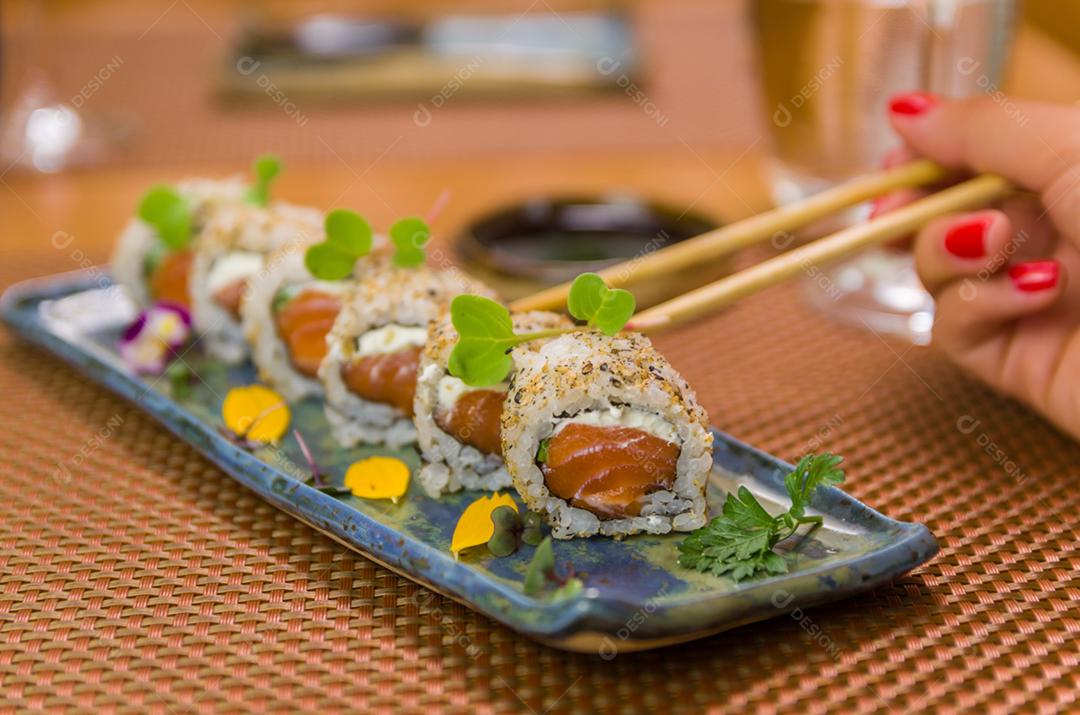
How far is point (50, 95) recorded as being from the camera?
335 centimetres

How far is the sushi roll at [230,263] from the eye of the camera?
6.74 feet

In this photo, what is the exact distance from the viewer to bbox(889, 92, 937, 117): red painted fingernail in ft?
6.17

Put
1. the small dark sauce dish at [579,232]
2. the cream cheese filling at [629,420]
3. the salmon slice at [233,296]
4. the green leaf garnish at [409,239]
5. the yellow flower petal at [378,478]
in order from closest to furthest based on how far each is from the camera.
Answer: the cream cheese filling at [629,420] → the yellow flower petal at [378,478] → the green leaf garnish at [409,239] → the salmon slice at [233,296] → the small dark sauce dish at [579,232]

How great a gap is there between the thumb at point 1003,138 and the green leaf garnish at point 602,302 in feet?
2.23

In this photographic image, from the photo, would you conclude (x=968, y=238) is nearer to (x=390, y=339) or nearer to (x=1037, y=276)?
(x=1037, y=276)

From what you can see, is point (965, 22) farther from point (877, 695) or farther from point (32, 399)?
point (32, 399)

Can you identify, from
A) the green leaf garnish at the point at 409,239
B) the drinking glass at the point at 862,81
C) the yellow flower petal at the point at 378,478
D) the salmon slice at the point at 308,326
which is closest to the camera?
the yellow flower petal at the point at 378,478

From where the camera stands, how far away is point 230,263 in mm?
2076

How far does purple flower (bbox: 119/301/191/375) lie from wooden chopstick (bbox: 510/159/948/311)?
678 millimetres

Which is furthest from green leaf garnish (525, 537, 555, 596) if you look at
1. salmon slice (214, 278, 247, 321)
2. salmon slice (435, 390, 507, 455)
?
salmon slice (214, 278, 247, 321)

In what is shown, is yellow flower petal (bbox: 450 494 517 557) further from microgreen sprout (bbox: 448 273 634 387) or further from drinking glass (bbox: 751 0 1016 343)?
drinking glass (bbox: 751 0 1016 343)

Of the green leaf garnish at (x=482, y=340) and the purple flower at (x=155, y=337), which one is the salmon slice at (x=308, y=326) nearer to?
the purple flower at (x=155, y=337)


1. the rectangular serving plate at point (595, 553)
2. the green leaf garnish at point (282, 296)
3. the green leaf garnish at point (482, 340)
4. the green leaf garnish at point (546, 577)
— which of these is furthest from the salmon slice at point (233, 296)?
the green leaf garnish at point (546, 577)

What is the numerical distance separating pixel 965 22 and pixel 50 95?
2563 mm
